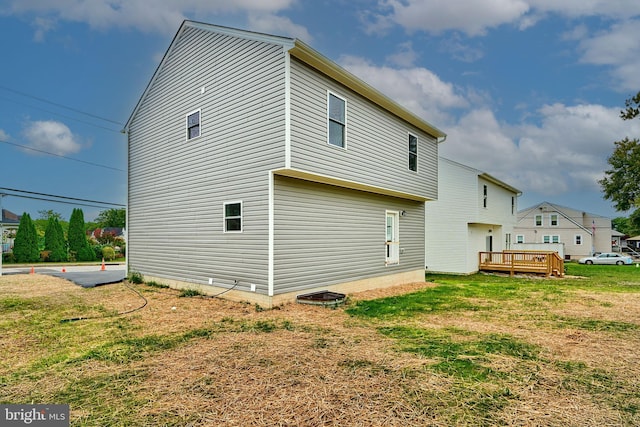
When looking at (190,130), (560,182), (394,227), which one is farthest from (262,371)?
(560,182)

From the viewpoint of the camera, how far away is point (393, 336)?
18.1 ft

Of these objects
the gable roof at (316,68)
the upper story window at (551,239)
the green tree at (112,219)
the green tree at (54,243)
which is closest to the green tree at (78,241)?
the green tree at (54,243)

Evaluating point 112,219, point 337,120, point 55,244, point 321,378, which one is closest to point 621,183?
point 337,120

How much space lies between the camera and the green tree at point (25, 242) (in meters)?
25.6

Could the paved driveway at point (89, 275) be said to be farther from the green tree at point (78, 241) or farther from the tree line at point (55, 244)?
the green tree at point (78, 241)

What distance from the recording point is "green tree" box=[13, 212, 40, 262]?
25.6m

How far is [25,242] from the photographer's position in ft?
84.5

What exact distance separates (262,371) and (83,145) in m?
26.7

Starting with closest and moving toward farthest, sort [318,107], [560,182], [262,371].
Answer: [262,371], [318,107], [560,182]

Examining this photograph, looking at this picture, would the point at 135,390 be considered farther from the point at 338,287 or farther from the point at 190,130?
the point at 190,130

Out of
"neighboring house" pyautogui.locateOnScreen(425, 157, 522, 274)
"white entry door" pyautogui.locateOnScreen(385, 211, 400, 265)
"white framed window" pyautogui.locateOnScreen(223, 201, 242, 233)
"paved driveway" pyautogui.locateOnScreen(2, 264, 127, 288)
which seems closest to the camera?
"white framed window" pyautogui.locateOnScreen(223, 201, 242, 233)

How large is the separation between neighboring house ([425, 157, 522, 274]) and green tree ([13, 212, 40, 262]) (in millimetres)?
29263

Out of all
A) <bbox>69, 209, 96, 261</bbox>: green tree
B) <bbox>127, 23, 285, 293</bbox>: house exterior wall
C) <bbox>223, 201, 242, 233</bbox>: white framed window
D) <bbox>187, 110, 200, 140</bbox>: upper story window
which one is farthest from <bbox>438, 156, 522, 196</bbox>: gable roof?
<bbox>69, 209, 96, 261</bbox>: green tree

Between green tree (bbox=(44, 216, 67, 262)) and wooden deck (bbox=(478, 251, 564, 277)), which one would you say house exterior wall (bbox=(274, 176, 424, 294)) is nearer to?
wooden deck (bbox=(478, 251, 564, 277))
